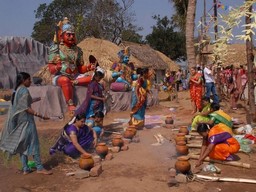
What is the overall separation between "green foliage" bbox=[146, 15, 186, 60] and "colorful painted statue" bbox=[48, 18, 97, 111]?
2851cm

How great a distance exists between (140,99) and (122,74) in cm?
428

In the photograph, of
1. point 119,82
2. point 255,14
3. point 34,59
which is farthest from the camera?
point 34,59

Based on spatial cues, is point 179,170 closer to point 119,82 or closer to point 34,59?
point 119,82

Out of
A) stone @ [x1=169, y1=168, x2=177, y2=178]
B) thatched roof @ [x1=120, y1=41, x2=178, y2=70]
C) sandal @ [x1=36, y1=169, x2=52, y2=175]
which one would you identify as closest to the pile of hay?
thatched roof @ [x1=120, y1=41, x2=178, y2=70]

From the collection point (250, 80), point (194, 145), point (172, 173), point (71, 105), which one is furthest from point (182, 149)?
point (71, 105)

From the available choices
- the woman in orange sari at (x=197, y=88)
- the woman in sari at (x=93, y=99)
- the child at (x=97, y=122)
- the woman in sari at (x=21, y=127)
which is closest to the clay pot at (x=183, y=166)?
the woman in sari at (x=21, y=127)

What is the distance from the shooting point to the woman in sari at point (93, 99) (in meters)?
7.14

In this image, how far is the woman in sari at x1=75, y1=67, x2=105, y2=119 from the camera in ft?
23.4

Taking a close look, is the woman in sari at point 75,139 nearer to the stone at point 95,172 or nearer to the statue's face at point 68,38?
the stone at point 95,172

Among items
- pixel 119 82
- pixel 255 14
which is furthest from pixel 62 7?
pixel 255 14

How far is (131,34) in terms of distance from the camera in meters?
33.2

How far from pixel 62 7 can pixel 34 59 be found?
16.5 meters

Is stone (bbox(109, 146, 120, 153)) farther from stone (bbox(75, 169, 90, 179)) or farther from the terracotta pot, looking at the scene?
stone (bbox(75, 169, 90, 179))

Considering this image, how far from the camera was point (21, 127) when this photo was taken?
16.3 ft
